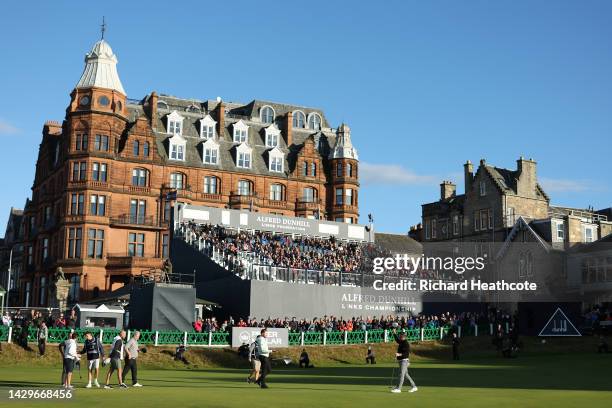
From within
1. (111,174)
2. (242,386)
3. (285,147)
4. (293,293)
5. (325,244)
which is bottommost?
(242,386)

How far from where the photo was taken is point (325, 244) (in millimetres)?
63312

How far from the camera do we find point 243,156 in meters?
80.5

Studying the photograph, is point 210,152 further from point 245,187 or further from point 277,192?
point 277,192

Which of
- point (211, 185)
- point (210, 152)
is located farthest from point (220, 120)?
point (211, 185)

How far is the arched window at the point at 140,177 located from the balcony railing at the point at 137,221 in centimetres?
320

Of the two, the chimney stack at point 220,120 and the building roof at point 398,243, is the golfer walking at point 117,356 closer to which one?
the building roof at point 398,243

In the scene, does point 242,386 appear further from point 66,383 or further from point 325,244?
point 325,244

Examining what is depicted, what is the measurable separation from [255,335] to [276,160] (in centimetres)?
3994

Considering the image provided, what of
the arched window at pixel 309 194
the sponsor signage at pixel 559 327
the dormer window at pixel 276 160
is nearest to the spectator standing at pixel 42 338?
the sponsor signage at pixel 559 327

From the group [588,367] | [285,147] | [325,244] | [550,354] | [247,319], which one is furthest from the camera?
[285,147]

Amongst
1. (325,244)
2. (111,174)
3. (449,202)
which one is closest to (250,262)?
(325,244)

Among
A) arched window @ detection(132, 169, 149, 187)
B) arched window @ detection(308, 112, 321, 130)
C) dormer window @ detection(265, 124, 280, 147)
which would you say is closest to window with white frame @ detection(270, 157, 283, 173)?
dormer window @ detection(265, 124, 280, 147)

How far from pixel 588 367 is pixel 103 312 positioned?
26525mm

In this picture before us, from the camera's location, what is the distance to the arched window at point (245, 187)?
79.2 meters
